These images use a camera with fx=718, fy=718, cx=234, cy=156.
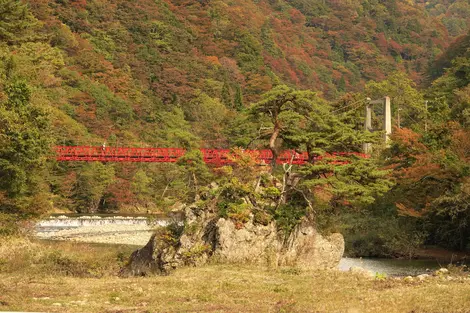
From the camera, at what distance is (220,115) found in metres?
59.1

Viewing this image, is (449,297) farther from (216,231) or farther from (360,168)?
(360,168)

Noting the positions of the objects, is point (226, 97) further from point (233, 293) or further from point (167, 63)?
point (233, 293)

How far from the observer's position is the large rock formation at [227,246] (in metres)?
14.5

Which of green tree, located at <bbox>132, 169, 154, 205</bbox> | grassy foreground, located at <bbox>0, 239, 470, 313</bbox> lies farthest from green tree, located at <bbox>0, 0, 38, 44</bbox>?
grassy foreground, located at <bbox>0, 239, 470, 313</bbox>

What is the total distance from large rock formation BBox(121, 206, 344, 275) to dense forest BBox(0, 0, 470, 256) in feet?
1.95

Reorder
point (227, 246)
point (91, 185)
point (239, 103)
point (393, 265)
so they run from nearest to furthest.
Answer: point (227, 246) < point (393, 265) < point (91, 185) < point (239, 103)

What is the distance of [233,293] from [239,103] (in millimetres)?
51020

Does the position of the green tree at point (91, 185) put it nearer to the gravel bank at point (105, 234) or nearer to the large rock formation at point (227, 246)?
the gravel bank at point (105, 234)

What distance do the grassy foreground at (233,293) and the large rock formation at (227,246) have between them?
1.23 metres

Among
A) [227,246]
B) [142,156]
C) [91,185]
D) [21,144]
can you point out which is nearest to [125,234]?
[142,156]

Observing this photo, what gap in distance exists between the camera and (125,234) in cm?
2938

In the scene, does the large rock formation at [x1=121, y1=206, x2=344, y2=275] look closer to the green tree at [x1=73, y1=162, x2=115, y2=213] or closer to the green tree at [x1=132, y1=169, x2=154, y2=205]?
the green tree at [x1=73, y1=162, x2=115, y2=213]

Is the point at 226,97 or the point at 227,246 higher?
the point at 226,97

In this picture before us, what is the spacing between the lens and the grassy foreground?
28.9 ft
